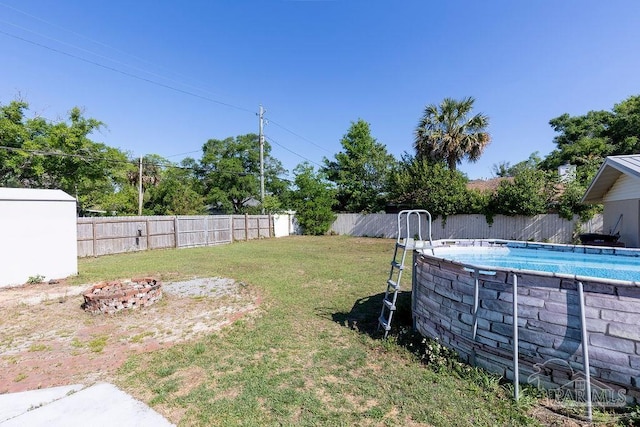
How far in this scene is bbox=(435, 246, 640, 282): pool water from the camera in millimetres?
4195

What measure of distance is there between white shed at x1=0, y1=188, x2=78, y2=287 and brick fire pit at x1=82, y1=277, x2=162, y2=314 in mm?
3052

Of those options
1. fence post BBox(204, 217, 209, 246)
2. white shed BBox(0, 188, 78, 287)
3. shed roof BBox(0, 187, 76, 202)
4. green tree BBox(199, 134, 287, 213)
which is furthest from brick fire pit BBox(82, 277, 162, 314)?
green tree BBox(199, 134, 287, 213)

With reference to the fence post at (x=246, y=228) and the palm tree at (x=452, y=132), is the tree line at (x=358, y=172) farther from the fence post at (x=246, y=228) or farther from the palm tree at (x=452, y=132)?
the fence post at (x=246, y=228)

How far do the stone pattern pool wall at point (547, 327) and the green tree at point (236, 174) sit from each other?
22182 mm

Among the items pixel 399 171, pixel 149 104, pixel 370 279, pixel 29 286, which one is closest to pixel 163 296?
pixel 29 286

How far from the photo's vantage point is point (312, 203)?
2117cm

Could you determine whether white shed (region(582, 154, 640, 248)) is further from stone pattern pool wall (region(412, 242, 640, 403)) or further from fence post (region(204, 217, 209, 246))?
fence post (region(204, 217, 209, 246))

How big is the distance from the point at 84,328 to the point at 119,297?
67 centimetres

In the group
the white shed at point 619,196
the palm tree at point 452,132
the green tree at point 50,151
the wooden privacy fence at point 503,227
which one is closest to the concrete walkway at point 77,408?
the white shed at point 619,196

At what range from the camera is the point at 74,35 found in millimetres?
10617

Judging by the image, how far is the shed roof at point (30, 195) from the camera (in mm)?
6648

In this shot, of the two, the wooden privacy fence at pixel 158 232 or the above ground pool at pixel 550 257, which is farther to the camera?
the wooden privacy fence at pixel 158 232

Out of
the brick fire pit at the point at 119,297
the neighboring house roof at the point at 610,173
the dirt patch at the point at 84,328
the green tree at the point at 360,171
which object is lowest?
the dirt patch at the point at 84,328

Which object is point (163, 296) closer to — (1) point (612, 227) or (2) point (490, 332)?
(2) point (490, 332)
